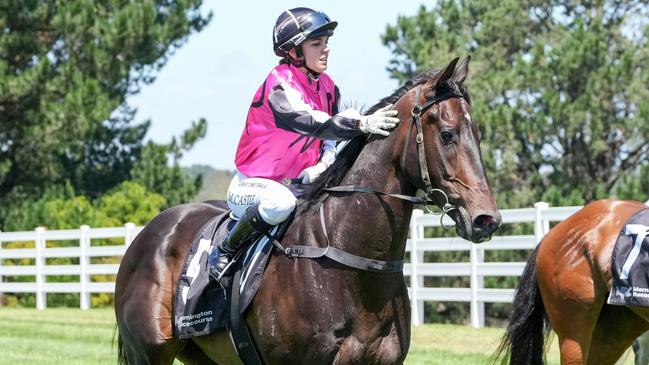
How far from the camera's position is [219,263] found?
5.73 m

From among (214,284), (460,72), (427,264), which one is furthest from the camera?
(427,264)

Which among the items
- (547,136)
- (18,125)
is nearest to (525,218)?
(547,136)

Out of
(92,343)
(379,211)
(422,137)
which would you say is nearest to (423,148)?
(422,137)

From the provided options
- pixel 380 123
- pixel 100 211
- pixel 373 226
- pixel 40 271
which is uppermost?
pixel 380 123

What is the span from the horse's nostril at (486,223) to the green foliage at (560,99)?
20985mm

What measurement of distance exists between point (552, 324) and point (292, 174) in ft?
11.1

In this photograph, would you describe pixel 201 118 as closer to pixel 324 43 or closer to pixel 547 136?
pixel 547 136

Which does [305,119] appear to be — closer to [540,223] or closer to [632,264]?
[632,264]

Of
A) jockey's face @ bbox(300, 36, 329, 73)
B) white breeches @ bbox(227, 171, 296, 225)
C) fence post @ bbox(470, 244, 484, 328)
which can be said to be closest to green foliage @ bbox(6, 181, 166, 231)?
fence post @ bbox(470, 244, 484, 328)

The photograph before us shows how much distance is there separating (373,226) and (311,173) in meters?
0.62

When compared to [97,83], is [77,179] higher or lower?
lower

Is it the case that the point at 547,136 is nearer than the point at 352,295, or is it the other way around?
the point at 352,295

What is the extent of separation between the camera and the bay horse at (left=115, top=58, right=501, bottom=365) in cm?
495

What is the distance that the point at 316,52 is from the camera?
18.6 feet
